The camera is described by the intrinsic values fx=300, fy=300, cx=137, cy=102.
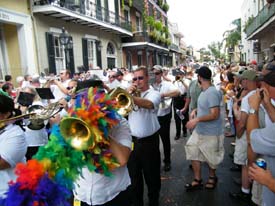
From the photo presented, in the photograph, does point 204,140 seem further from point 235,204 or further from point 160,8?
point 160,8

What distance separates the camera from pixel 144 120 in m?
3.97

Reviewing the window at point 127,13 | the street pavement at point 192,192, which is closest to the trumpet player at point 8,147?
the street pavement at point 192,192

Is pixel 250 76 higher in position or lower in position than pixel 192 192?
higher

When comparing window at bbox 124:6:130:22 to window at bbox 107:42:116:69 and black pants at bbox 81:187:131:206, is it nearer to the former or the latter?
window at bbox 107:42:116:69

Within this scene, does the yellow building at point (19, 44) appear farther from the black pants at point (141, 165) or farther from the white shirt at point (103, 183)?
the white shirt at point (103, 183)

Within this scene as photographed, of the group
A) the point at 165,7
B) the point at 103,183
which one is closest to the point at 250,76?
the point at 103,183

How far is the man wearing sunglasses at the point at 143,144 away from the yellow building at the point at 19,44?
970cm

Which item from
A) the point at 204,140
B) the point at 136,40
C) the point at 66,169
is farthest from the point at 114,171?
the point at 136,40

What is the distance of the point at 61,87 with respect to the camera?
6508 millimetres

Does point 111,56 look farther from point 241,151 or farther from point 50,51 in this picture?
point 241,151

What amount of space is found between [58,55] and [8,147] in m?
13.1

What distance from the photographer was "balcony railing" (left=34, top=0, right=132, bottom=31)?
45.4 feet

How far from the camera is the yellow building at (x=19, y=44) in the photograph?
12492 millimetres

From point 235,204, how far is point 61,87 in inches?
165
